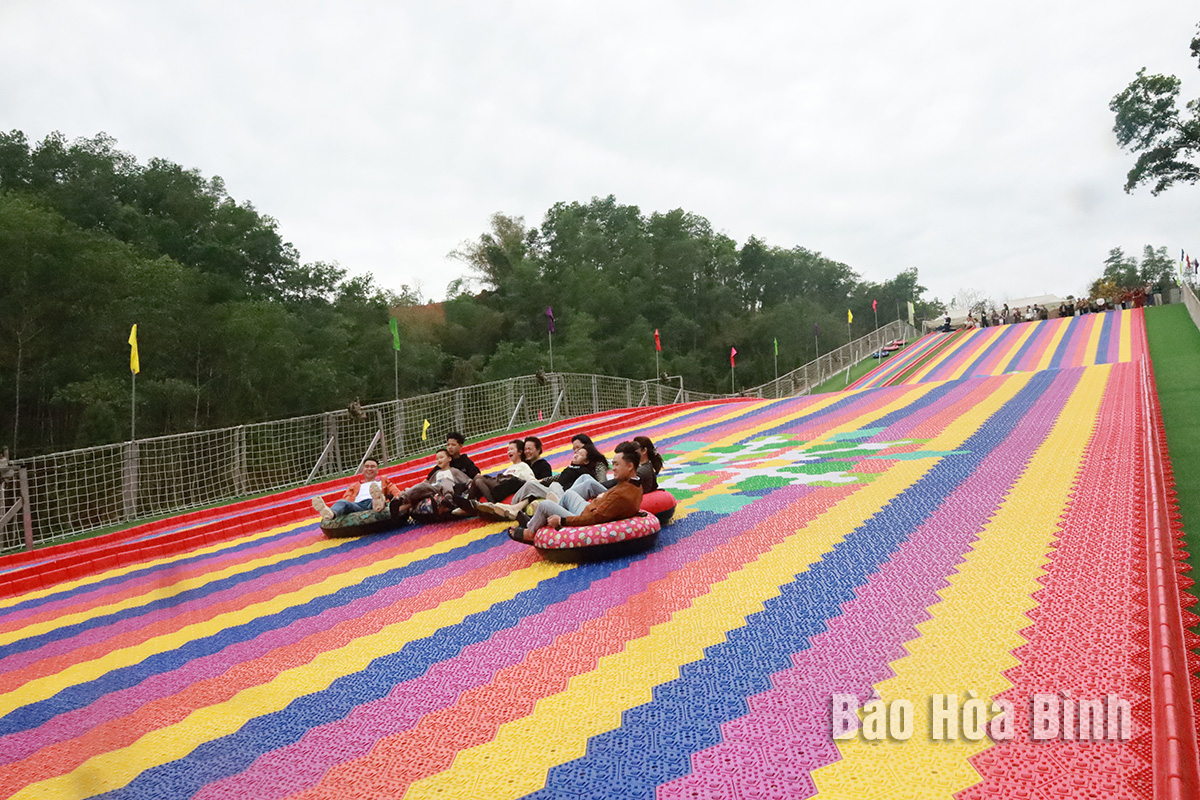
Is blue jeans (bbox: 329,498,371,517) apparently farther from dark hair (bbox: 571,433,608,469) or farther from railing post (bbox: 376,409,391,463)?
railing post (bbox: 376,409,391,463)

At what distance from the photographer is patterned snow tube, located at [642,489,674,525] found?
6152 millimetres

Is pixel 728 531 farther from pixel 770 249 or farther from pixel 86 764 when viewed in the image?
pixel 770 249

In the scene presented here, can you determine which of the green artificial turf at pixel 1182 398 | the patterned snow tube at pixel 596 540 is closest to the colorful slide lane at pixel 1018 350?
the green artificial turf at pixel 1182 398

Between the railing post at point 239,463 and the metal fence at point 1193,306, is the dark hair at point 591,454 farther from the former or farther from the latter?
the metal fence at point 1193,306

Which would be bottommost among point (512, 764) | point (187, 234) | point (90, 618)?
point (90, 618)

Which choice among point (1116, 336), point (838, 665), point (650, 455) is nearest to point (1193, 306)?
point (1116, 336)

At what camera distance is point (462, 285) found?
49.9 metres

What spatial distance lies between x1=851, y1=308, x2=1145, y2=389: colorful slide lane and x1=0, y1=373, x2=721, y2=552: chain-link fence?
10174 mm

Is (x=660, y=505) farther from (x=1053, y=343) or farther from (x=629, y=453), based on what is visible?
(x=1053, y=343)

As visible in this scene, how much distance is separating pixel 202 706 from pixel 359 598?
171 centimetres

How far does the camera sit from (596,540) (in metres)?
5.27

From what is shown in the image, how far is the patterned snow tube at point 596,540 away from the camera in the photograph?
17.3ft

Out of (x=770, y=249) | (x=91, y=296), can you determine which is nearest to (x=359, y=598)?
(x=91, y=296)

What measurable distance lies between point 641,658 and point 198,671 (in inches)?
96.5
